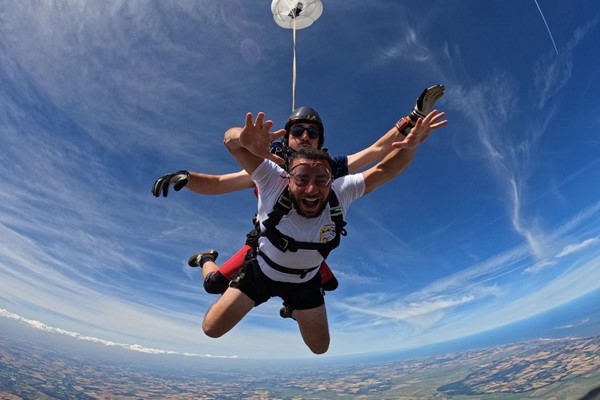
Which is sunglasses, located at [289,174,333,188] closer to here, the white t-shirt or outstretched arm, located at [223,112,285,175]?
the white t-shirt

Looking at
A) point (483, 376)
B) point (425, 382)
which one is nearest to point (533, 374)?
point (483, 376)

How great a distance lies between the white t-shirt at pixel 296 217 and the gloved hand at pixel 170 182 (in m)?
0.64

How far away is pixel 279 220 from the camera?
8.45ft

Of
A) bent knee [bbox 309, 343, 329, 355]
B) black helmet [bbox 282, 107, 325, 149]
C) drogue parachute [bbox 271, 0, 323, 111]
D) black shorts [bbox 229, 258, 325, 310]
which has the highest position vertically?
drogue parachute [bbox 271, 0, 323, 111]

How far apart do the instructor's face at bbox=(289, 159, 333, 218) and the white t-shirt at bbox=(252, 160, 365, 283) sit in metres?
0.10

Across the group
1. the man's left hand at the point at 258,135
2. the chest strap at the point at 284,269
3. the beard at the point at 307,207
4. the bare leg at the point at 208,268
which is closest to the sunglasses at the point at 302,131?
the beard at the point at 307,207

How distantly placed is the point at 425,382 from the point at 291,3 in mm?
139582

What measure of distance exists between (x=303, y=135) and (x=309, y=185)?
46.5 inches

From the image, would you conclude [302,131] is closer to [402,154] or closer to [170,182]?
[402,154]

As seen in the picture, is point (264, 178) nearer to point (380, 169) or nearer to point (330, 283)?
point (380, 169)

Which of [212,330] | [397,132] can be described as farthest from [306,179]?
[212,330]

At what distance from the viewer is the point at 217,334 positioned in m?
3.57

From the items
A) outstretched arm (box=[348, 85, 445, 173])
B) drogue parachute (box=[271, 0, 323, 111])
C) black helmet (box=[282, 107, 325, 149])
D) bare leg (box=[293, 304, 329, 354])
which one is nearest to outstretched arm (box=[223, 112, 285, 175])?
black helmet (box=[282, 107, 325, 149])

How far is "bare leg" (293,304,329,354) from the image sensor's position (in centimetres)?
354
